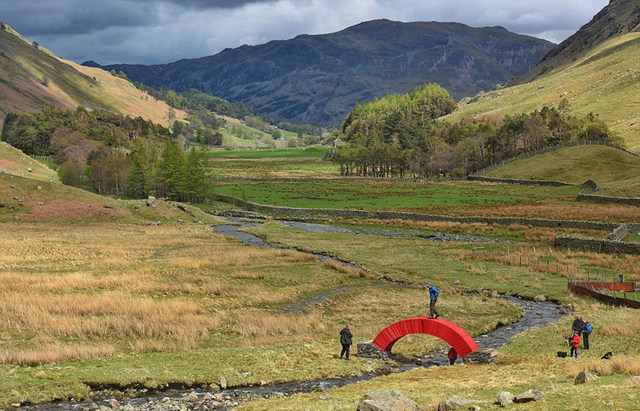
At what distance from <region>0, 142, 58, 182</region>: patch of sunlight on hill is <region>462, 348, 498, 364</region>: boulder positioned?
128 m

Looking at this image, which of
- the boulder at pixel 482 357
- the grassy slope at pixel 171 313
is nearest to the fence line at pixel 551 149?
the grassy slope at pixel 171 313

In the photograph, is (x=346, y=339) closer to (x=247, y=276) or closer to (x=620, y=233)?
(x=247, y=276)

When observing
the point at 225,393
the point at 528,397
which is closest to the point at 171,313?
the point at 225,393

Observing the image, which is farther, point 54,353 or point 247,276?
point 247,276

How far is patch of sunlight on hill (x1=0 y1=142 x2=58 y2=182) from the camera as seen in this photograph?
131 meters

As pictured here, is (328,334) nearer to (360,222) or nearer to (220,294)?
(220,294)

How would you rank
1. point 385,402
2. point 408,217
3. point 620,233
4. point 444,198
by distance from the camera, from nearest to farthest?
point 385,402, point 620,233, point 408,217, point 444,198

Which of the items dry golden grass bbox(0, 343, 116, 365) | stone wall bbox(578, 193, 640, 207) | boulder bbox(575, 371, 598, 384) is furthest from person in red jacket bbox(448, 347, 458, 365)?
stone wall bbox(578, 193, 640, 207)

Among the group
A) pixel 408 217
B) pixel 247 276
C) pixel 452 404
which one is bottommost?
pixel 247 276

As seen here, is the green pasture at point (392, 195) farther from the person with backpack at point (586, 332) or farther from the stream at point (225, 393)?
the stream at point (225, 393)

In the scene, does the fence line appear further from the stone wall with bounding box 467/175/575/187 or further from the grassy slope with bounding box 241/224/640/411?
the grassy slope with bounding box 241/224/640/411

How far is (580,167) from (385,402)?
14885cm

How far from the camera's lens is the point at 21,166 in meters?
136

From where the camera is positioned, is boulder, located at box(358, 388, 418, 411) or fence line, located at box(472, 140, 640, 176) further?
fence line, located at box(472, 140, 640, 176)
